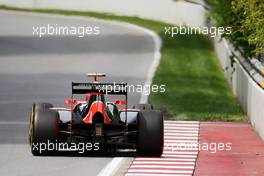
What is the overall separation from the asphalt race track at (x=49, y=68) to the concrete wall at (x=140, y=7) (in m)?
2.97

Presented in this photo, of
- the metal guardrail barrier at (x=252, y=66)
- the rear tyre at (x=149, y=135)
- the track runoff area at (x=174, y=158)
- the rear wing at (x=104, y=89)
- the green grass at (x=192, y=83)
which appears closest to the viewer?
the rear wing at (x=104, y=89)

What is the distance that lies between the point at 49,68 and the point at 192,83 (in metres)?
6.94

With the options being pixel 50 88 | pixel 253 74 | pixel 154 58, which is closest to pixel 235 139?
pixel 253 74

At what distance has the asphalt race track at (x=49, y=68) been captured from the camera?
2253 centimetres

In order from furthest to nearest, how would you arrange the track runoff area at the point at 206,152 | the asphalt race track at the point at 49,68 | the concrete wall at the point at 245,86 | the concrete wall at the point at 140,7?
the concrete wall at the point at 140,7 < the concrete wall at the point at 245,86 < the asphalt race track at the point at 49,68 < the track runoff area at the point at 206,152

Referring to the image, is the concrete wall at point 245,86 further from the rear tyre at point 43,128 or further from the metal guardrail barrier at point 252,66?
the rear tyre at point 43,128

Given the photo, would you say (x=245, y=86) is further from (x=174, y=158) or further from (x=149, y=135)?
(x=149, y=135)

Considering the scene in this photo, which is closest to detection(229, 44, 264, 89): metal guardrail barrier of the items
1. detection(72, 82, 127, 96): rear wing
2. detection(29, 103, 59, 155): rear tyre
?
detection(72, 82, 127, 96): rear wing

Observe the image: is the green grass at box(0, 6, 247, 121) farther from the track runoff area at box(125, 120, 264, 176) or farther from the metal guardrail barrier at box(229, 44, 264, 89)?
the track runoff area at box(125, 120, 264, 176)

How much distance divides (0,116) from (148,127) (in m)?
12.9

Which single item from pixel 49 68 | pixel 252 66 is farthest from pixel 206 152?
pixel 49 68

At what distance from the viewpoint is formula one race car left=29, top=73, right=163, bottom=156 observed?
58.7ft

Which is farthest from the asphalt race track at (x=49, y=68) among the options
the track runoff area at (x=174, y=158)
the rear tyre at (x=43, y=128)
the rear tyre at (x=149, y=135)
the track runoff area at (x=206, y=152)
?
the rear tyre at (x=149, y=135)

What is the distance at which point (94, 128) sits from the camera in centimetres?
1830
